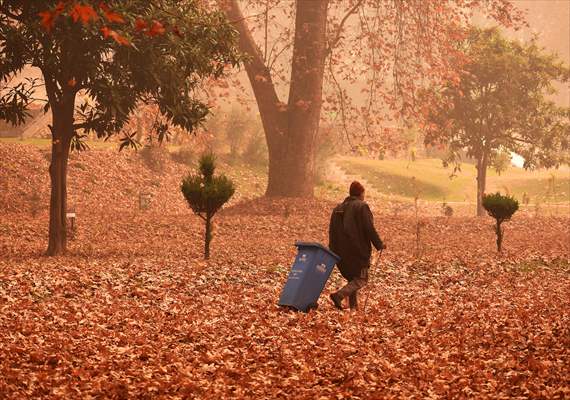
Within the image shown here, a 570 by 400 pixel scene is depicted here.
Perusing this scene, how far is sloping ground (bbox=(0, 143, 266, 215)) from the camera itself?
3116 cm

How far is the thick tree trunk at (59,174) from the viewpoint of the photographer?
1925 centimetres

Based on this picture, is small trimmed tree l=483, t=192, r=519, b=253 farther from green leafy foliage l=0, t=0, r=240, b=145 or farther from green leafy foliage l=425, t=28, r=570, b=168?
green leafy foliage l=425, t=28, r=570, b=168

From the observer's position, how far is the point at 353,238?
12.7 metres

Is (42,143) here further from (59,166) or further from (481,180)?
(59,166)

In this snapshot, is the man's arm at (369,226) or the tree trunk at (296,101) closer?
the man's arm at (369,226)

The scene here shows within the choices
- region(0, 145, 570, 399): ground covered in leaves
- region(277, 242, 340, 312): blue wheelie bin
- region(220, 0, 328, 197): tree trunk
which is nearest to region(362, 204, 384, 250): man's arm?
region(277, 242, 340, 312): blue wheelie bin

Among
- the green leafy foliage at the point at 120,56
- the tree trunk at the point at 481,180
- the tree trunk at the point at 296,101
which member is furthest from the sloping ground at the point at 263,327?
the tree trunk at the point at 481,180

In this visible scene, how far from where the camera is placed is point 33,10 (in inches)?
696

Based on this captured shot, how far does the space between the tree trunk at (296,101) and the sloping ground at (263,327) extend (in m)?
9.04

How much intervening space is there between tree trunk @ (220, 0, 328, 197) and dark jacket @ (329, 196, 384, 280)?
681 inches

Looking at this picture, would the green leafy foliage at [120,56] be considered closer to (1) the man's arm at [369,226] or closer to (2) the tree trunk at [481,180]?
(1) the man's arm at [369,226]

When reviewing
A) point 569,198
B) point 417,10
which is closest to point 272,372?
point 417,10

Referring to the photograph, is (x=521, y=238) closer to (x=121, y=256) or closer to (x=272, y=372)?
(x=121, y=256)

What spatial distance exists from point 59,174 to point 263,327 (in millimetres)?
8847
